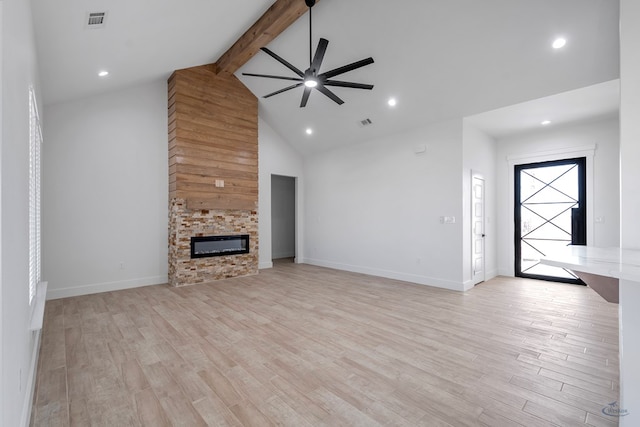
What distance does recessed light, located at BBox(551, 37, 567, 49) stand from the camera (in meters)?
3.46

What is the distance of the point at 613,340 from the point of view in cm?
310

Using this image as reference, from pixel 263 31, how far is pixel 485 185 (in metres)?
4.96

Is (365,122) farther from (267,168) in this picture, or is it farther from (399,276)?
(399,276)

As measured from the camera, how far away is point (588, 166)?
17.9 feet

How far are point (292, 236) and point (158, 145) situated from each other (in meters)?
4.84

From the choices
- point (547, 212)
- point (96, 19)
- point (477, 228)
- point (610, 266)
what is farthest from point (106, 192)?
point (547, 212)

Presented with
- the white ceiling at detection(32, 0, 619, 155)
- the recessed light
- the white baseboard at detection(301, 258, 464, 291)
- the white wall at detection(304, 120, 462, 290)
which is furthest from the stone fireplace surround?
the recessed light

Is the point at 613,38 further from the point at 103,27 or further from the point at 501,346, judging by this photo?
the point at 103,27

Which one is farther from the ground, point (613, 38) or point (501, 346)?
point (613, 38)

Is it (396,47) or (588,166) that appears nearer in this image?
(396,47)

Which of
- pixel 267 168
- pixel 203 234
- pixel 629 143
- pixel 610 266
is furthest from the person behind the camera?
pixel 267 168

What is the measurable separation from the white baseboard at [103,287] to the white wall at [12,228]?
3.53 metres

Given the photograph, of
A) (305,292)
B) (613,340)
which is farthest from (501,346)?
(305,292)

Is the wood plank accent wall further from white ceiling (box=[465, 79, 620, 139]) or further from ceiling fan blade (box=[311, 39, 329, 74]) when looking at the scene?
white ceiling (box=[465, 79, 620, 139])
